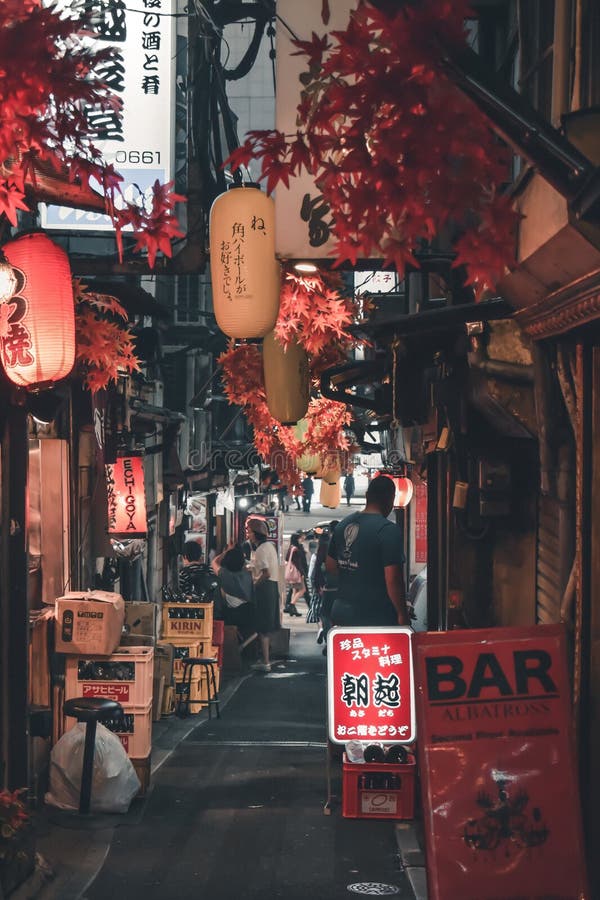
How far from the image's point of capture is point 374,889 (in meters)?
9.52

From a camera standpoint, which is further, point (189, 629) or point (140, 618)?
point (189, 629)

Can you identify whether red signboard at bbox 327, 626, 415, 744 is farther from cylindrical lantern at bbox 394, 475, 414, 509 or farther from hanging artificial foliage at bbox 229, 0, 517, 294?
cylindrical lantern at bbox 394, 475, 414, 509

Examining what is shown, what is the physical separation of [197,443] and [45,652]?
21.1 m

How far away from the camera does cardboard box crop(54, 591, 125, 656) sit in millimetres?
12938

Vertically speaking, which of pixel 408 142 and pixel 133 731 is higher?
pixel 408 142

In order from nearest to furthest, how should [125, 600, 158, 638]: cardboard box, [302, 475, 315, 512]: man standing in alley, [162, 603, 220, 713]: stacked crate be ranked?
[125, 600, 158, 638]: cardboard box < [162, 603, 220, 713]: stacked crate < [302, 475, 315, 512]: man standing in alley

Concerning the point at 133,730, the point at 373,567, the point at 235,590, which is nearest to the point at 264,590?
the point at 235,590

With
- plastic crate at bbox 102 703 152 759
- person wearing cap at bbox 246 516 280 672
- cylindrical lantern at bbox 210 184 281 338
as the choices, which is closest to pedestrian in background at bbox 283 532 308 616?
person wearing cap at bbox 246 516 280 672

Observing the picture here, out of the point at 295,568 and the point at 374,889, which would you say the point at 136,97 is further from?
the point at 295,568

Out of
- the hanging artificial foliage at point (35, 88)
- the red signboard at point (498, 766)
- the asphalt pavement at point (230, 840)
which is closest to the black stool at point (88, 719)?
the asphalt pavement at point (230, 840)

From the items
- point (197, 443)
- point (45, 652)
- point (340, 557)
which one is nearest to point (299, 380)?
point (340, 557)

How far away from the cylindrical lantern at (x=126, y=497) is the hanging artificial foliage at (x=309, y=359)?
2044 mm

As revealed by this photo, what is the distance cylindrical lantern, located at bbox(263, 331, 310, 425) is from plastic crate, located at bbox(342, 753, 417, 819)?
4.79m

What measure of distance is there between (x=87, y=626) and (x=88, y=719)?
4.31ft
